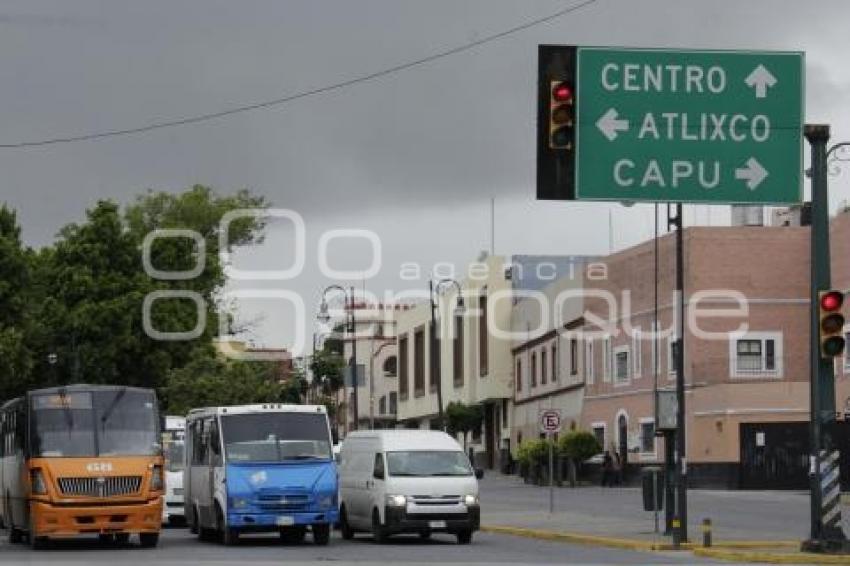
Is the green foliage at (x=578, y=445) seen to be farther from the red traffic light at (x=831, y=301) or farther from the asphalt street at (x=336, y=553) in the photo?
the red traffic light at (x=831, y=301)

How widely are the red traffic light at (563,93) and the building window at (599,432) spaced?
5083 centimetres

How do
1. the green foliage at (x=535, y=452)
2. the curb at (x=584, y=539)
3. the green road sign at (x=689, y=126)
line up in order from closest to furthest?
the green road sign at (x=689, y=126), the curb at (x=584, y=539), the green foliage at (x=535, y=452)

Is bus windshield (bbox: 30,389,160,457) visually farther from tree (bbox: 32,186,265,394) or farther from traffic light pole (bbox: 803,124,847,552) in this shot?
tree (bbox: 32,186,265,394)

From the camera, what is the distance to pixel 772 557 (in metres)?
26.4

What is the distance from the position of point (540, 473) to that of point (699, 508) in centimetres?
2641

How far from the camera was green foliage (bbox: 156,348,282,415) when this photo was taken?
69625 millimetres

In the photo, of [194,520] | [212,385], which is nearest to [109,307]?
[212,385]

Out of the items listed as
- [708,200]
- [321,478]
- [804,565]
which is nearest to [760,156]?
[708,200]

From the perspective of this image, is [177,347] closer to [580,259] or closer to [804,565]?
[580,259]

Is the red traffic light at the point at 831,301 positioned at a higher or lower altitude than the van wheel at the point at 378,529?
higher

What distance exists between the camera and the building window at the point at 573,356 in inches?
3039

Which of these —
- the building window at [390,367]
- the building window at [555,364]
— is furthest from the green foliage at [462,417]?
the building window at [390,367]

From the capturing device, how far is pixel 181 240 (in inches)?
3044

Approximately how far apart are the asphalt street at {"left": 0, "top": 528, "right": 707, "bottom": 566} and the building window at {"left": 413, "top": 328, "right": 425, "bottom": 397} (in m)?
71.7
